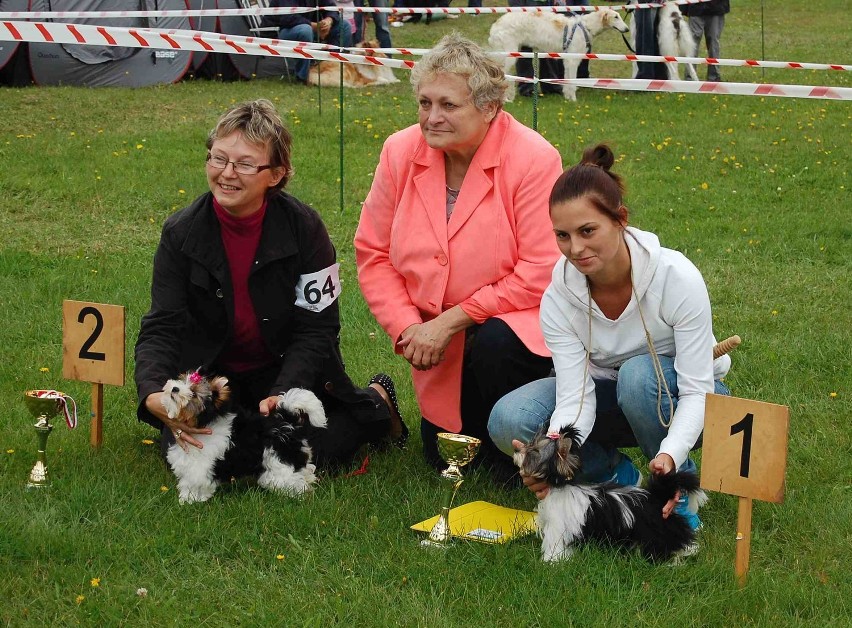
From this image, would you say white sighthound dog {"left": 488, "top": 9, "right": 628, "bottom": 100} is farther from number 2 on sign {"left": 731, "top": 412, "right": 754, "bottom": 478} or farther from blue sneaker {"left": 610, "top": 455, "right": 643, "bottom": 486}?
number 2 on sign {"left": 731, "top": 412, "right": 754, "bottom": 478}

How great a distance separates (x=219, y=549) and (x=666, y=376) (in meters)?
1.45

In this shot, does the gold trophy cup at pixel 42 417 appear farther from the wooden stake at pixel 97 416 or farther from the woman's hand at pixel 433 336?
the woman's hand at pixel 433 336

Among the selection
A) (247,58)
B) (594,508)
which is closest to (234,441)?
(594,508)

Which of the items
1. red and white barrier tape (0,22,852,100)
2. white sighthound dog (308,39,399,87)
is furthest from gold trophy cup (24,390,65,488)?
white sighthound dog (308,39,399,87)

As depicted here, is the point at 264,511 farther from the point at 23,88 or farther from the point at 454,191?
the point at 23,88

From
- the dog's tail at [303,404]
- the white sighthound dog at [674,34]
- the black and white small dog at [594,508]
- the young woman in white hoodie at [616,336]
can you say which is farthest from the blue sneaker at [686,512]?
the white sighthound dog at [674,34]

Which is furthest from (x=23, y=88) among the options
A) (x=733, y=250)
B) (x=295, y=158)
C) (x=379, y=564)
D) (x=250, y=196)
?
(x=379, y=564)

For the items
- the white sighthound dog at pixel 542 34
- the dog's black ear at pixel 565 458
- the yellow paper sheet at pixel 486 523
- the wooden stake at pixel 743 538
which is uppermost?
the white sighthound dog at pixel 542 34

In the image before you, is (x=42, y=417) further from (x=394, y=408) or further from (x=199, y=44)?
(x=199, y=44)

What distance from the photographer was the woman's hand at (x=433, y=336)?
11.9 feet

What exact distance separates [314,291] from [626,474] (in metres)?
1.27

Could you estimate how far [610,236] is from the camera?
301cm

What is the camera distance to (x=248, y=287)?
3.72m

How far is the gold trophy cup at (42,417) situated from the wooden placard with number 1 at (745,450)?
6.98ft
